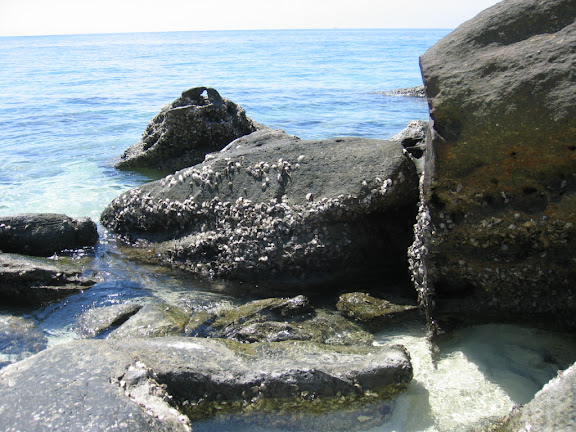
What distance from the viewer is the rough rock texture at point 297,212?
571cm

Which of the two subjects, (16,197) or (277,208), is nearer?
(277,208)

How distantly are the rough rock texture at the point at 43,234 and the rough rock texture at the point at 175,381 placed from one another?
319 cm

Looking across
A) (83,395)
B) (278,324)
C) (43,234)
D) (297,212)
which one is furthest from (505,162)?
(43,234)

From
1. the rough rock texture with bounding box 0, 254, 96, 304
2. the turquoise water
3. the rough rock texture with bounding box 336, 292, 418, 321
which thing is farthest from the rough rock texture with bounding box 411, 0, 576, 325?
the turquoise water

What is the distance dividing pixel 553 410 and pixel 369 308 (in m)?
2.33

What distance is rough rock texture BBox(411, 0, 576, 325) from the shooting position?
13.8 feet

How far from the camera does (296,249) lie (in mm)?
5691

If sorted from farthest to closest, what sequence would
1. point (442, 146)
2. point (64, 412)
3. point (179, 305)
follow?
point (179, 305) → point (442, 146) → point (64, 412)

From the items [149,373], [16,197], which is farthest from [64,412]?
[16,197]

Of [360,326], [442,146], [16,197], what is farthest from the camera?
[16,197]

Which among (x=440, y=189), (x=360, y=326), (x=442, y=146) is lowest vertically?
(x=360, y=326)

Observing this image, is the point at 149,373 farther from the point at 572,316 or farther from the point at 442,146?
the point at 572,316

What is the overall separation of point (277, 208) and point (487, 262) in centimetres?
226

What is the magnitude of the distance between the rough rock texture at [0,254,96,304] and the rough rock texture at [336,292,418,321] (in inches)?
114
